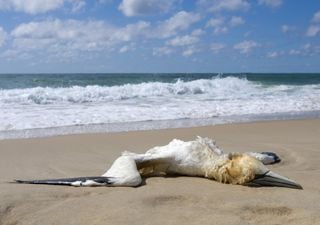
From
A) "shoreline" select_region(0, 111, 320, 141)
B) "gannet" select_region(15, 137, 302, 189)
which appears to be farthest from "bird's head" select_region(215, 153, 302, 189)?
"shoreline" select_region(0, 111, 320, 141)

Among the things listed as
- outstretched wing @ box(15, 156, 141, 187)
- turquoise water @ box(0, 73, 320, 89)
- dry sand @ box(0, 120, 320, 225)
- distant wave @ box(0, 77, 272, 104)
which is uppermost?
outstretched wing @ box(15, 156, 141, 187)

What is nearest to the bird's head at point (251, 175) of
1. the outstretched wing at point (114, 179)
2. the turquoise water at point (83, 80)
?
the outstretched wing at point (114, 179)

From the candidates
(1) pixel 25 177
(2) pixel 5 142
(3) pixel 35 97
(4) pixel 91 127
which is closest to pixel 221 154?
(1) pixel 25 177

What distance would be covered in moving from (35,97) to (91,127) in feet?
25.5

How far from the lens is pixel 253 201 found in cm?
320

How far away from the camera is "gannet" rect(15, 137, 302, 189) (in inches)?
140

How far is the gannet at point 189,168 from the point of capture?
355 centimetres

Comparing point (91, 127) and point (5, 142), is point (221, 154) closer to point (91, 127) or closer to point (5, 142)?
point (5, 142)

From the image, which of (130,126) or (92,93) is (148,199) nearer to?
(130,126)

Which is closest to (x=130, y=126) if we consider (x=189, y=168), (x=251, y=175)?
(x=189, y=168)

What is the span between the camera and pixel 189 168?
394cm

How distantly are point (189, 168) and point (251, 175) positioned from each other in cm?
61

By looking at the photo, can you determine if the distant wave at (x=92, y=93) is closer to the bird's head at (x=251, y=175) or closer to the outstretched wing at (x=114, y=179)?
the outstretched wing at (x=114, y=179)

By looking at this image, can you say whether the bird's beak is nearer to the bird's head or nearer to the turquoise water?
the bird's head
